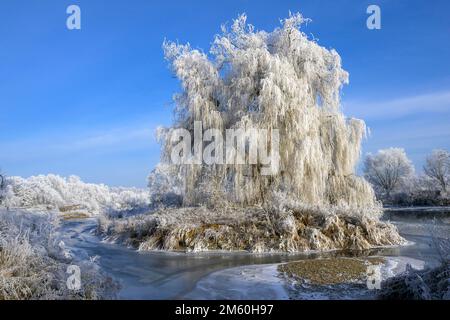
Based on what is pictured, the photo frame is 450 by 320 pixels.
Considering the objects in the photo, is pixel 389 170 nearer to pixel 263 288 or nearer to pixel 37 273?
pixel 263 288

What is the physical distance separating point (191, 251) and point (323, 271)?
17.0ft

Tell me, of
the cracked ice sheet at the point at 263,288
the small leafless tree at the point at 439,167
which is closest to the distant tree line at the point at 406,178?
the small leafless tree at the point at 439,167

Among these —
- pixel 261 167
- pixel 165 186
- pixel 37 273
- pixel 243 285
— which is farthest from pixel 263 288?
pixel 165 186

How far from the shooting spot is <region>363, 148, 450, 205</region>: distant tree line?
3934 centimetres

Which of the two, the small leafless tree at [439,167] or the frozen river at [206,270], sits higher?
the small leafless tree at [439,167]

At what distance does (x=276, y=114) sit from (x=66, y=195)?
37689 millimetres

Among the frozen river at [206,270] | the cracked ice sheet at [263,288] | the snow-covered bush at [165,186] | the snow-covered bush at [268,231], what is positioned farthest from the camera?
the snow-covered bush at [165,186]

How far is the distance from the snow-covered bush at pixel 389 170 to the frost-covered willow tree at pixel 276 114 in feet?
104

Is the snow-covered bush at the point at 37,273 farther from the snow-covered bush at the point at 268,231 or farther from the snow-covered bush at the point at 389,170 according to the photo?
the snow-covered bush at the point at 389,170

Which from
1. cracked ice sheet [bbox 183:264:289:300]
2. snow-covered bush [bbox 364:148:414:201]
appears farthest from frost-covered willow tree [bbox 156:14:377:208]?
snow-covered bush [bbox 364:148:414:201]

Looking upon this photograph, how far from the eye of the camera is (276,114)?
57.1 feet

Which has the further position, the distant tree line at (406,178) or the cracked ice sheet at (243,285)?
the distant tree line at (406,178)

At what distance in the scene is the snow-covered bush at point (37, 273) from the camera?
6848 millimetres
